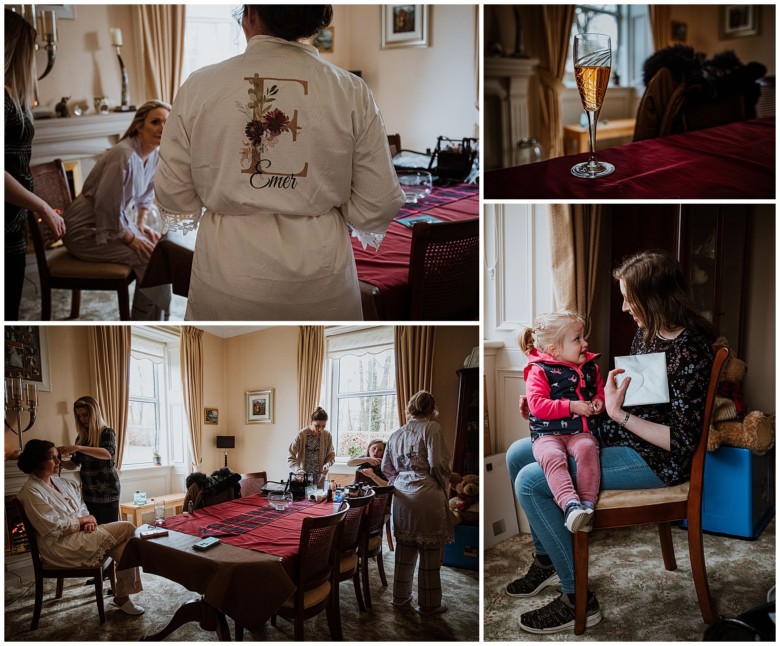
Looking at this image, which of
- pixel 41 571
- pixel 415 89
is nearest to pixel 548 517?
pixel 41 571

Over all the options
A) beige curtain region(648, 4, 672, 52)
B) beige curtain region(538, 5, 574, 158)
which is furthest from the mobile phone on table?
beige curtain region(648, 4, 672, 52)

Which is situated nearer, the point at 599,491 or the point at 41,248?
the point at 599,491

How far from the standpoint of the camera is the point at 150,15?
545cm

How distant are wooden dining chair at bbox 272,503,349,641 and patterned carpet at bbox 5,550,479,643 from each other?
0.09 ft

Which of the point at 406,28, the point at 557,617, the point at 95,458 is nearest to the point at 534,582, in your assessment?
the point at 557,617

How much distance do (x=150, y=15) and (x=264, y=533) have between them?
5.03 meters

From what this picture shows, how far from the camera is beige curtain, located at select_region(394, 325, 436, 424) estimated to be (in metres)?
1.82

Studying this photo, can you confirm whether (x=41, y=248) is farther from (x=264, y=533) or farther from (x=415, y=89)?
(x=415, y=89)

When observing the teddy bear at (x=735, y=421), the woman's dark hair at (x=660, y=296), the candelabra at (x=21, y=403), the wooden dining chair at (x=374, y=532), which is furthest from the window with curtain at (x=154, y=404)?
the teddy bear at (x=735, y=421)

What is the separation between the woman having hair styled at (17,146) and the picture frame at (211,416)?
86 cm

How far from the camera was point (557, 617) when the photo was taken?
1.83 meters

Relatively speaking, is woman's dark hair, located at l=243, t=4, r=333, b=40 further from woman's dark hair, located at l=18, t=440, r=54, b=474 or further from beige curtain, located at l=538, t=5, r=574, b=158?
beige curtain, located at l=538, t=5, r=574, b=158

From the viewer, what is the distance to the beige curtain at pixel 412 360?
1.82 meters

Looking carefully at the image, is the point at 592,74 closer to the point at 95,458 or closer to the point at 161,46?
the point at 95,458
